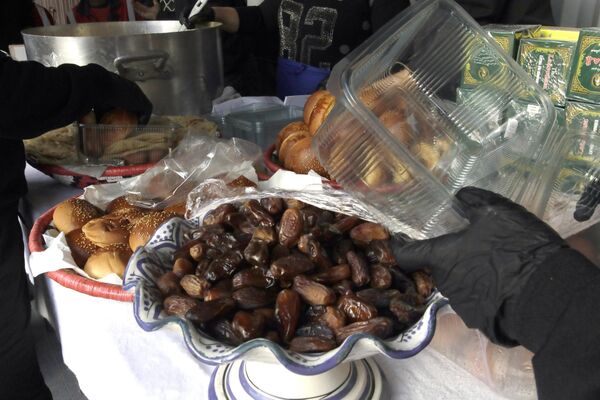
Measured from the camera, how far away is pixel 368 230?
53 centimetres

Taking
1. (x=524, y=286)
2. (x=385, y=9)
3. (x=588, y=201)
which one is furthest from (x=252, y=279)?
(x=385, y=9)

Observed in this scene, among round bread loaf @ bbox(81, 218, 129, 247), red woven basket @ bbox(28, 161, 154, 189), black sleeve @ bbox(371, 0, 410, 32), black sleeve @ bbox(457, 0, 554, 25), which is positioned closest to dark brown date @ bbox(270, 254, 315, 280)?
round bread loaf @ bbox(81, 218, 129, 247)

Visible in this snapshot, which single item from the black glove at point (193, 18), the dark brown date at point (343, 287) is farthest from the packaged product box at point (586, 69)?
the black glove at point (193, 18)

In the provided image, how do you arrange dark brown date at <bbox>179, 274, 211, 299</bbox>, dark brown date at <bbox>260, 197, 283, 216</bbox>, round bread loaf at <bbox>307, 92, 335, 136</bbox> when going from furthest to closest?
round bread loaf at <bbox>307, 92, 335, 136</bbox> < dark brown date at <bbox>260, 197, 283, 216</bbox> < dark brown date at <bbox>179, 274, 211, 299</bbox>

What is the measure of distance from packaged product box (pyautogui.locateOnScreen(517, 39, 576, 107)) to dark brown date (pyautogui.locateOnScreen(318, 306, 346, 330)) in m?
0.48

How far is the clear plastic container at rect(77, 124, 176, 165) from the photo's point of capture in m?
0.97

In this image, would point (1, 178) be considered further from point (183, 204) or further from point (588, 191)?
point (588, 191)

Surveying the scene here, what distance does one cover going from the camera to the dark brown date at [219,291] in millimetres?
457

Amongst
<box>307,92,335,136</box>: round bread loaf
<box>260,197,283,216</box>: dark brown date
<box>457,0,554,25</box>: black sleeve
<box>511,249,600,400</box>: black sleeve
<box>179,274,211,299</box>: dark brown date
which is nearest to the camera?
<box>511,249,600,400</box>: black sleeve

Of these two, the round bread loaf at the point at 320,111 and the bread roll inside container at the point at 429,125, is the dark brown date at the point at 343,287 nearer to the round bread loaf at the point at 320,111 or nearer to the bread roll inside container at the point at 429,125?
the bread roll inside container at the point at 429,125

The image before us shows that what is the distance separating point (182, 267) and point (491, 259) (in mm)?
284

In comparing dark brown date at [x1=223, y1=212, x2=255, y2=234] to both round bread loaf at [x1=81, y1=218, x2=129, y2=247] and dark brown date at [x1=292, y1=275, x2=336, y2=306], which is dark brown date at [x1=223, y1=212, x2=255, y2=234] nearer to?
dark brown date at [x1=292, y1=275, x2=336, y2=306]

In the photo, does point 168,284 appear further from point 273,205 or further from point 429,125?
point 429,125

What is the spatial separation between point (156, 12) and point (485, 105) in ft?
7.21
